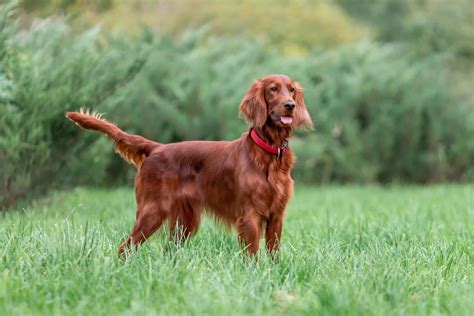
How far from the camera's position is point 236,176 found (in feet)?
17.9

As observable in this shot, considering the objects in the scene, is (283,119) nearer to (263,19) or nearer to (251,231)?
(251,231)

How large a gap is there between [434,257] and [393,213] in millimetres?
3446

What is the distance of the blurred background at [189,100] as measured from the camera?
8.33 m

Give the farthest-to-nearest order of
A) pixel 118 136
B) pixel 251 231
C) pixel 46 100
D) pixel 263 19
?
pixel 263 19 < pixel 46 100 < pixel 118 136 < pixel 251 231

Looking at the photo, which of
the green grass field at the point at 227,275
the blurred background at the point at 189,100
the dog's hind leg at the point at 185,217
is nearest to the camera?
the green grass field at the point at 227,275

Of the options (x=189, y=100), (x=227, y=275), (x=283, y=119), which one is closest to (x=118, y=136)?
(x=283, y=119)

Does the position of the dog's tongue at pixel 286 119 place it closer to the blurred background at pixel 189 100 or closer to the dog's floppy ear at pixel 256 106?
the dog's floppy ear at pixel 256 106

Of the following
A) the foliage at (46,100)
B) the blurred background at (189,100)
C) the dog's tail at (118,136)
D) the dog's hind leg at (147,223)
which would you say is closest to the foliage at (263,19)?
the blurred background at (189,100)

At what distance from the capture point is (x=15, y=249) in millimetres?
4844

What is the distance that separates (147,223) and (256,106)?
1108mm

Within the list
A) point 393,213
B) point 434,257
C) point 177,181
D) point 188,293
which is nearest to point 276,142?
point 177,181

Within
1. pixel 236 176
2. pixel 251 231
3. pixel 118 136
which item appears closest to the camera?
pixel 251 231

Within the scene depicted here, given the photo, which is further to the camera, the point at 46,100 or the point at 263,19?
the point at 263,19

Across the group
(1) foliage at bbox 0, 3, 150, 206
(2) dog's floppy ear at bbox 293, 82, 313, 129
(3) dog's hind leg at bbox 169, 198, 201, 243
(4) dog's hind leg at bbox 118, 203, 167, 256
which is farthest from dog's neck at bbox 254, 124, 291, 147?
(1) foliage at bbox 0, 3, 150, 206
